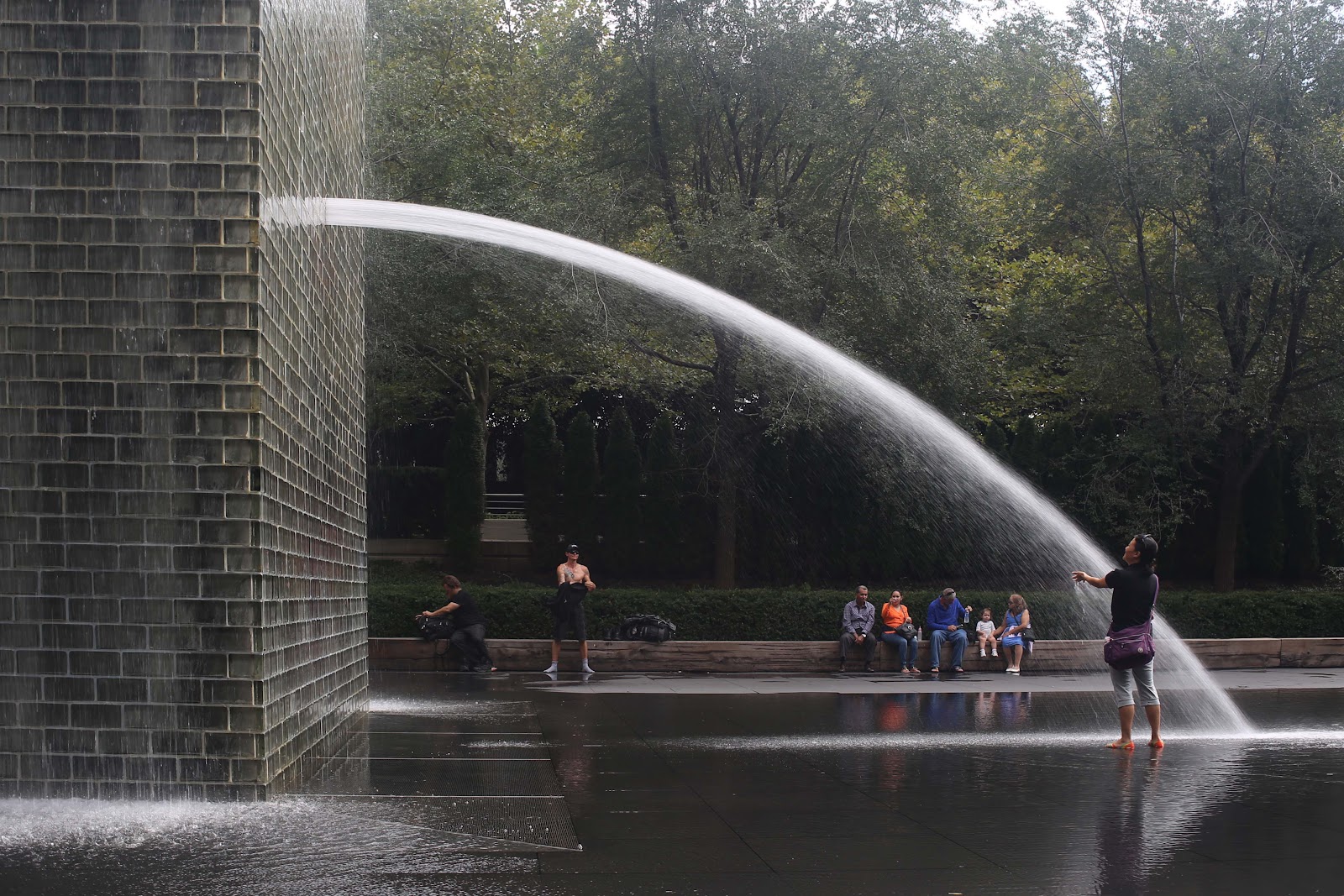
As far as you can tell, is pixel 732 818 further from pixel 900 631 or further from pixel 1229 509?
pixel 1229 509

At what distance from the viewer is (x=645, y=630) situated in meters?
19.3

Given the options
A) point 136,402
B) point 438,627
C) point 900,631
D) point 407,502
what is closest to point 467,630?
point 438,627

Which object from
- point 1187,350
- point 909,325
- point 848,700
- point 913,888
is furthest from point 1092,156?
point 913,888

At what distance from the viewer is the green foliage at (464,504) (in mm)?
28719

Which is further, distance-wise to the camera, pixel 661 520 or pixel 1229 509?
pixel 661 520

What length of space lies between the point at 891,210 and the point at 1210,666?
28.4ft

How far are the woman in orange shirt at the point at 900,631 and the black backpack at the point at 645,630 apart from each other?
3.02 meters

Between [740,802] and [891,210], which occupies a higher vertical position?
[891,210]

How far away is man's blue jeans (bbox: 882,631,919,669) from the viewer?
19109mm

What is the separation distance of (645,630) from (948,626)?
4.26 metres

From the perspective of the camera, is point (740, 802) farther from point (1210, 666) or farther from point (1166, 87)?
point (1166, 87)

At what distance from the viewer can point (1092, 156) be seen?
24.0 m

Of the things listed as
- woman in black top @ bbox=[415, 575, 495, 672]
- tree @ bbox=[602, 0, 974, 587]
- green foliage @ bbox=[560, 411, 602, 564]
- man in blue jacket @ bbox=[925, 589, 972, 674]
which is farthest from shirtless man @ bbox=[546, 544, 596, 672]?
green foliage @ bbox=[560, 411, 602, 564]

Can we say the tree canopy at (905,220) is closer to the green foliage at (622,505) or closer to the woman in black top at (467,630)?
the green foliage at (622,505)
